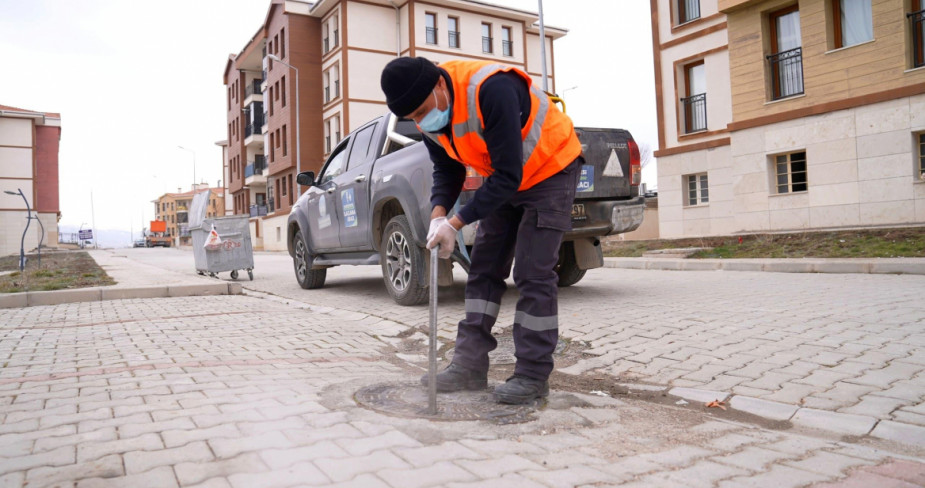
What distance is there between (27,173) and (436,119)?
2300 inches

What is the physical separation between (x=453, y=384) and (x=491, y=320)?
1.28ft

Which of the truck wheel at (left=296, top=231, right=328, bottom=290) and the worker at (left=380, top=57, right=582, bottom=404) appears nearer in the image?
the worker at (left=380, top=57, right=582, bottom=404)

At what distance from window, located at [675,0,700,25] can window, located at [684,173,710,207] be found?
5.02 m

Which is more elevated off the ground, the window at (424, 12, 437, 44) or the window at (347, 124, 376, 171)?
the window at (424, 12, 437, 44)

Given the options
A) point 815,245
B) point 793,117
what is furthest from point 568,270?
point 793,117

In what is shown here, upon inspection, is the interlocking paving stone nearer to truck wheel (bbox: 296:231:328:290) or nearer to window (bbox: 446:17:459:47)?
truck wheel (bbox: 296:231:328:290)

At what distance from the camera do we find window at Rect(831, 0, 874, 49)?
47.8 feet

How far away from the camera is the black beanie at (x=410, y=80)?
299cm

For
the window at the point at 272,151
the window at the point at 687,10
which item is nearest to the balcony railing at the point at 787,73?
the window at the point at 687,10

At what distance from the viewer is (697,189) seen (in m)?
20.4

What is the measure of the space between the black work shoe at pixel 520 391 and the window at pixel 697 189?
18360mm

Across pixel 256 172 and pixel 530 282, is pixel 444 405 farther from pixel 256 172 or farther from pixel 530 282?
pixel 256 172

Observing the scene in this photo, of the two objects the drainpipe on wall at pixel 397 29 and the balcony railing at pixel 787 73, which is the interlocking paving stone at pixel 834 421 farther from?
the drainpipe on wall at pixel 397 29

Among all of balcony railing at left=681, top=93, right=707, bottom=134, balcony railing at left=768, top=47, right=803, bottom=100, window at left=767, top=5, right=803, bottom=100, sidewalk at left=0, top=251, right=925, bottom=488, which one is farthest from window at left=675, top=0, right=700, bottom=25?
sidewalk at left=0, top=251, right=925, bottom=488
